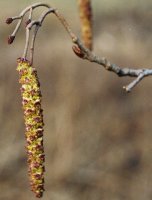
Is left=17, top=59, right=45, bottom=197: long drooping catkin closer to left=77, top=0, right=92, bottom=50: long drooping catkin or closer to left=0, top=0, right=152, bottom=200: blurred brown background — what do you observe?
left=77, top=0, right=92, bottom=50: long drooping catkin

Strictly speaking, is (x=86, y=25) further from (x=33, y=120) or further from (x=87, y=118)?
(x=87, y=118)

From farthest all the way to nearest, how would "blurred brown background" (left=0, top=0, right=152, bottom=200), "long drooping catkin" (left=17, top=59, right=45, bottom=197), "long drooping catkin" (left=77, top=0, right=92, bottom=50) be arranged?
1. "blurred brown background" (left=0, top=0, right=152, bottom=200)
2. "long drooping catkin" (left=77, top=0, right=92, bottom=50)
3. "long drooping catkin" (left=17, top=59, right=45, bottom=197)

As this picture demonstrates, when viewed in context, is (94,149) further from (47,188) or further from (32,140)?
(32,140)

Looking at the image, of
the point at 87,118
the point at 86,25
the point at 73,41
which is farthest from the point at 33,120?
the point at 87,118

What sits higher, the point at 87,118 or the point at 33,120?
the point at 33,120

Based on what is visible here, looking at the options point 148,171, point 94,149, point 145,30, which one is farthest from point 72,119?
point 145,30

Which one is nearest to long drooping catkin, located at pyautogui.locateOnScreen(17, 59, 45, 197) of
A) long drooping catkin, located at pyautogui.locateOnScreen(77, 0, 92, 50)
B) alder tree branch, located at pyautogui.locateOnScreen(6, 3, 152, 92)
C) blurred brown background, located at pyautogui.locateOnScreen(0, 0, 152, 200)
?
alder tree branch, located at pyautogui.locateOnScreen(6, 3, 152, 92)

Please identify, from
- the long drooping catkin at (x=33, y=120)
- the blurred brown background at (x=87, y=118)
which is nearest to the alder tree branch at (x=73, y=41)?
the long drooping catkin at (x=33, y=120)

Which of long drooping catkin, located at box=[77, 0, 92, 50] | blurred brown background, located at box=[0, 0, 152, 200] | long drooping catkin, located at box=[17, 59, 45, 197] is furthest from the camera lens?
blurred brown background, located at box=[0, 0, 152, 200]
